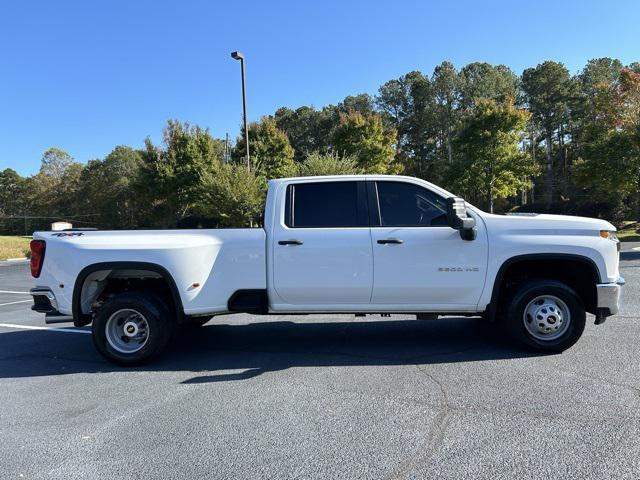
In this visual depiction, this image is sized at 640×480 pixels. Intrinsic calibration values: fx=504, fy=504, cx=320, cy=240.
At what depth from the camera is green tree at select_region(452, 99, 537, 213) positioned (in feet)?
108

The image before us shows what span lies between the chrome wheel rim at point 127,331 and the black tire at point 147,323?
0.11ft

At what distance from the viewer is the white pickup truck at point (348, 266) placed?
543 centimetres

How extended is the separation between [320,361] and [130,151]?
6275 centimetres

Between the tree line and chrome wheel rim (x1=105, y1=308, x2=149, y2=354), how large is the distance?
1.32m

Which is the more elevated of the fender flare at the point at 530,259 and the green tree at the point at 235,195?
the green tree at the point at 235,195

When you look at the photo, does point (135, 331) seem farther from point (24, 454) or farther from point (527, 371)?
point (527, 371)

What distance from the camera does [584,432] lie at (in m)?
3.65

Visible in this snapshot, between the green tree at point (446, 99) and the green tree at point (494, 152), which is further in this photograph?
the green tree at point (446, 99)

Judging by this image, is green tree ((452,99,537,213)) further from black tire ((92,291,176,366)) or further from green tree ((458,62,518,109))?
black tire ((92,291,176,366))

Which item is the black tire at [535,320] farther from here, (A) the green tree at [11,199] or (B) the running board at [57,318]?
(A) the green tree at [11,199]

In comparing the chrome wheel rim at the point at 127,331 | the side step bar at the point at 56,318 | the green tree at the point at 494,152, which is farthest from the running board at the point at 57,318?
the green tree at the point at 494,152

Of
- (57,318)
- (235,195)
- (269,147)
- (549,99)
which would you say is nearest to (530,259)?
(57,318)

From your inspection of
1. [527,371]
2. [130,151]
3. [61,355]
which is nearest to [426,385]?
[527,371]

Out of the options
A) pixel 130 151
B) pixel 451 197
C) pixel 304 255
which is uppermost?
pixel 130 151
